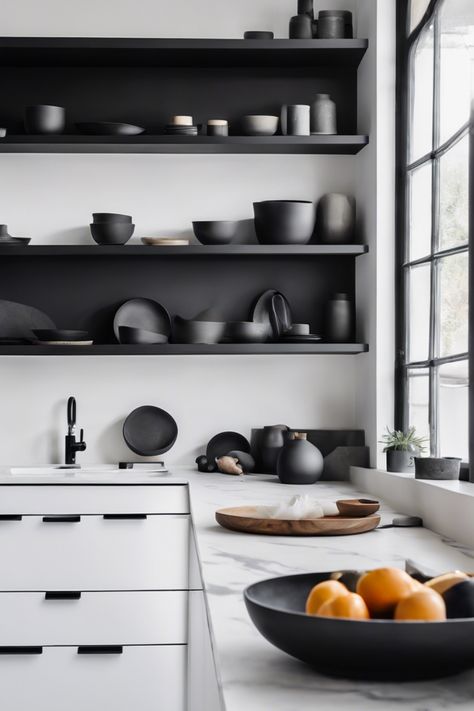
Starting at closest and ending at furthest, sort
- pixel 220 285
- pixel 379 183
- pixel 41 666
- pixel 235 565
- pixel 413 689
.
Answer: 1. pixel 413 689
2. pixel 235 565
3. pixel 41 666
4. pixel 379 183
5. pixel 220 285

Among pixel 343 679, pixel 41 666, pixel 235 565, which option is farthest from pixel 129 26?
pixel 343 679

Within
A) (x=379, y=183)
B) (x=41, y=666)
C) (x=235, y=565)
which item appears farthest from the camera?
(x=379, y=183)

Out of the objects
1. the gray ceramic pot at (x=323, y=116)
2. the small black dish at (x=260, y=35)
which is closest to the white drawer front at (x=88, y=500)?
the gray ceramic pot at (x=323, y=116)

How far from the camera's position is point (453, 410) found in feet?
9.94

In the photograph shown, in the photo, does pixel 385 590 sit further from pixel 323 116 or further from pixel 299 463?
pixel 323 116

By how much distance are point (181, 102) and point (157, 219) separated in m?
0.55

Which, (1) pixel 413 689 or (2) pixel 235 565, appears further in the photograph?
(2) pixel 235 565

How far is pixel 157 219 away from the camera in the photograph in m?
4.04

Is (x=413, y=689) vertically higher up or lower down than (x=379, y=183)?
lower down

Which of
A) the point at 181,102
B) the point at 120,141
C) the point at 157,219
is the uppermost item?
the point at 181,102

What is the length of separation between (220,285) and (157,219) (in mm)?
413

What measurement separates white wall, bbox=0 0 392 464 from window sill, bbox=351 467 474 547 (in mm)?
862

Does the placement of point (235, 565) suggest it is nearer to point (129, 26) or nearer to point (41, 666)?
point (41, 666)

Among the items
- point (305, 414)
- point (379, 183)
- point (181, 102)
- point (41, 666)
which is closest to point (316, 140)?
point (379, 183)
